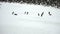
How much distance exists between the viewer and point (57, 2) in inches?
814

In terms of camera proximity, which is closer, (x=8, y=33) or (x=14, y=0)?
(x=8, y=33)

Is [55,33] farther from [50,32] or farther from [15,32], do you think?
[15,32]

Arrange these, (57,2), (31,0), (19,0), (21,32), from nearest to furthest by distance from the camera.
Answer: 1. (21,32)
2. (57,2)
3. (31,0)
4. (19,0)

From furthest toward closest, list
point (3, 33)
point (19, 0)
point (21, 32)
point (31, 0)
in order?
1. point (19, 0)
2. point (31, 0)
3. point (21, 32)
4. point (3, 33)

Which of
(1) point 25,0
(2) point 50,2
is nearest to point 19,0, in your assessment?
(1) point 25,0

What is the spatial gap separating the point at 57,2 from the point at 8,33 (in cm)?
1731

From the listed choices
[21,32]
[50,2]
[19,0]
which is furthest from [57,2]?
[21,32]

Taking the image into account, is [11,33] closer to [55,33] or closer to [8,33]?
[8,33]

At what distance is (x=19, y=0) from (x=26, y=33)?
24.8 m

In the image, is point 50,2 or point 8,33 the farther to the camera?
point 50,2

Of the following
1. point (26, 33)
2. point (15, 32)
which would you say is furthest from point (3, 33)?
point (26, 33)

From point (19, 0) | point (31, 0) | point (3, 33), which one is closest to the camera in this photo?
point (3, 33)

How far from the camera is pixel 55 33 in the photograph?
556cm

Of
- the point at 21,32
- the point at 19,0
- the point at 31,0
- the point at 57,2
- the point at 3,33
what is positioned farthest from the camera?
the point at 19,0
